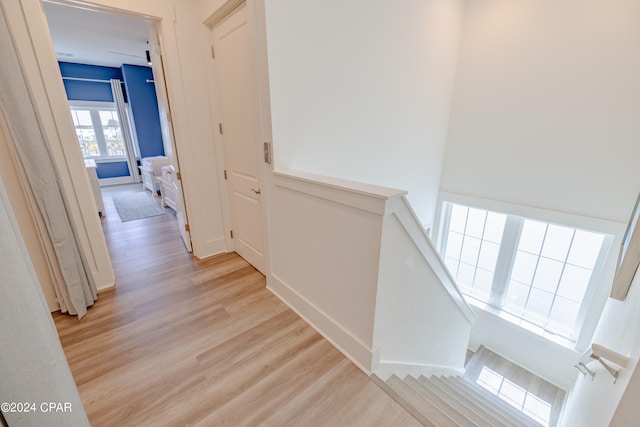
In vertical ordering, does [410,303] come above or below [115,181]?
above

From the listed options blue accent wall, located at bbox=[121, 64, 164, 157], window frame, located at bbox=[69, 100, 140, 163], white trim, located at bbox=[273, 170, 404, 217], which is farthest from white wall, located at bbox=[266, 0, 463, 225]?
window frame, located at bbox=[69, 100, 140, 163]

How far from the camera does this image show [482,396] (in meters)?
2.49

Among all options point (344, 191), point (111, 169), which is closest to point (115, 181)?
point (111, 169)

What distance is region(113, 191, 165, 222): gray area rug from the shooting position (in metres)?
4.31

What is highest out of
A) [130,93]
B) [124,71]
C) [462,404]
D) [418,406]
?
[124,71]

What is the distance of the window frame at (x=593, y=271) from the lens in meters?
2.91

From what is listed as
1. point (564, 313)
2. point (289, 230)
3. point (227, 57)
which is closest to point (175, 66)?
point (227, 57)

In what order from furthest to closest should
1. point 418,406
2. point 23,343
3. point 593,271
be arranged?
point 593,271
point 418,406
point 23,343

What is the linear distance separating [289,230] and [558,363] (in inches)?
158

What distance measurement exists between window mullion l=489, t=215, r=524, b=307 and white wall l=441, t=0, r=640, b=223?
1.22 feet

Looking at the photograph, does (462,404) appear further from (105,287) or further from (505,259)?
(105,287)

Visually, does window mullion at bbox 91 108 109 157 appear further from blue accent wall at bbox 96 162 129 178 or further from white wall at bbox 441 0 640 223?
white wall at bbox 441 0 640 223

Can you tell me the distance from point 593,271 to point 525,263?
65cm

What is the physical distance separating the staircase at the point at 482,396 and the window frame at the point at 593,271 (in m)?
0.64
